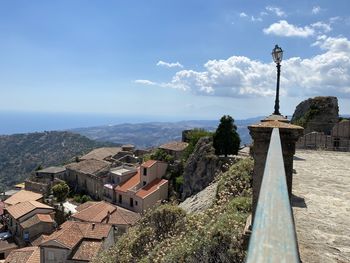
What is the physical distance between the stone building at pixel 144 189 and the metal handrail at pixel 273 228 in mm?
40140

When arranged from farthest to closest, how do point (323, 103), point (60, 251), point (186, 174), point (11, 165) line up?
point (11, 165)
point (323, 103)
point (186, 174)
point (60, 251)

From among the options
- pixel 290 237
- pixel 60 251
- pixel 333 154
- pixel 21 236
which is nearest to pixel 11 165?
pixel 21 236

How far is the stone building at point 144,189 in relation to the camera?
139 feet

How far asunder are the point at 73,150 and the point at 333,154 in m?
188

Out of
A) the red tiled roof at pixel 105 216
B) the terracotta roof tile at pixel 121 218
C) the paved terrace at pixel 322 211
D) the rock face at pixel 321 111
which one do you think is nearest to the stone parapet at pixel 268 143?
the paved terrace at pixel 322 211

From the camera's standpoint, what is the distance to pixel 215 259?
6793 millimetres

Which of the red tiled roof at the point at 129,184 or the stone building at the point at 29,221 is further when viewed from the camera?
the red tiled roof at the point at 129,184

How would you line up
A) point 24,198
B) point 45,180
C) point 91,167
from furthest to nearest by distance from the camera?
point 45,180
point 91,167
point 24,198

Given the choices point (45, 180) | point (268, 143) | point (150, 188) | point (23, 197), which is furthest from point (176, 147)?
point (268, 143)

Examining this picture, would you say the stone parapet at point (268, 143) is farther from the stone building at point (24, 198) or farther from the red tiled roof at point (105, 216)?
the stone building at point (24, 198)

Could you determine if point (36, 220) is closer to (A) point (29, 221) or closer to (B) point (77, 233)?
(A) point (29, 221)

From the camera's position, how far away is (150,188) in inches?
1724

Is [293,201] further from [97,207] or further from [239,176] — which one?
[97,207]

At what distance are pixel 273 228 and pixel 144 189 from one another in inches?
1716
